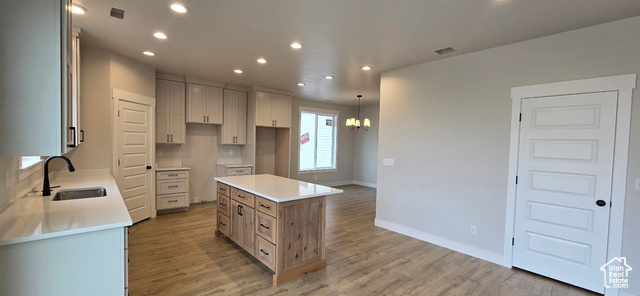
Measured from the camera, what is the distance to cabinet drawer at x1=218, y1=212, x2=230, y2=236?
3584 mm

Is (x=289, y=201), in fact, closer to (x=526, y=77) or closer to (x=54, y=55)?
(x=54, y=55)

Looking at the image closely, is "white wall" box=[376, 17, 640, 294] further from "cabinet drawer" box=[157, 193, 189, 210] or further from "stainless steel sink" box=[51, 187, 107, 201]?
"stainless steel sink" box=[51, 187, 107, 201]

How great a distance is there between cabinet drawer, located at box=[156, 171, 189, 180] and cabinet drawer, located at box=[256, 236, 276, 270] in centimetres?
292

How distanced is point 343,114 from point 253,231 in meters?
5.99

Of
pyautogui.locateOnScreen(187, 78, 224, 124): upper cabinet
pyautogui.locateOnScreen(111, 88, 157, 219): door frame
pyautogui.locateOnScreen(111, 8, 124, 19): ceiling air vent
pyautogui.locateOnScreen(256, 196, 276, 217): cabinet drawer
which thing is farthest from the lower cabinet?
pyautogui.locateOnScreen(187, 78, 224, 124): upper cabinet

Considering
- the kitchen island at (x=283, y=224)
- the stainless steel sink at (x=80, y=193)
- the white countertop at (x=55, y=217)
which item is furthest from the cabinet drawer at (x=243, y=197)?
the stainless steel sink at (x=80, y=193)

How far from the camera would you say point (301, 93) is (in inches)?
263

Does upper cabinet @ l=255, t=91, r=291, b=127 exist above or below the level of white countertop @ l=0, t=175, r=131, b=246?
above

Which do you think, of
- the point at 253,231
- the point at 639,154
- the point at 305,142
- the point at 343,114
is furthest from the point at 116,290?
the point at 343,114

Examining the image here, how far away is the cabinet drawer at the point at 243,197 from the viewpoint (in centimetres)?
302

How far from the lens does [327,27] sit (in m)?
2.77

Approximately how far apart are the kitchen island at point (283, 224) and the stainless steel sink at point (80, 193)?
133cm

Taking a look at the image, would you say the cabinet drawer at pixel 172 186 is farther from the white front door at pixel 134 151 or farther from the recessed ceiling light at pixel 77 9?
the recessed ceiling light at pixel 77 9

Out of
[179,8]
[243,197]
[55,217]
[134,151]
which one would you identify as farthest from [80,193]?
[179,8]
